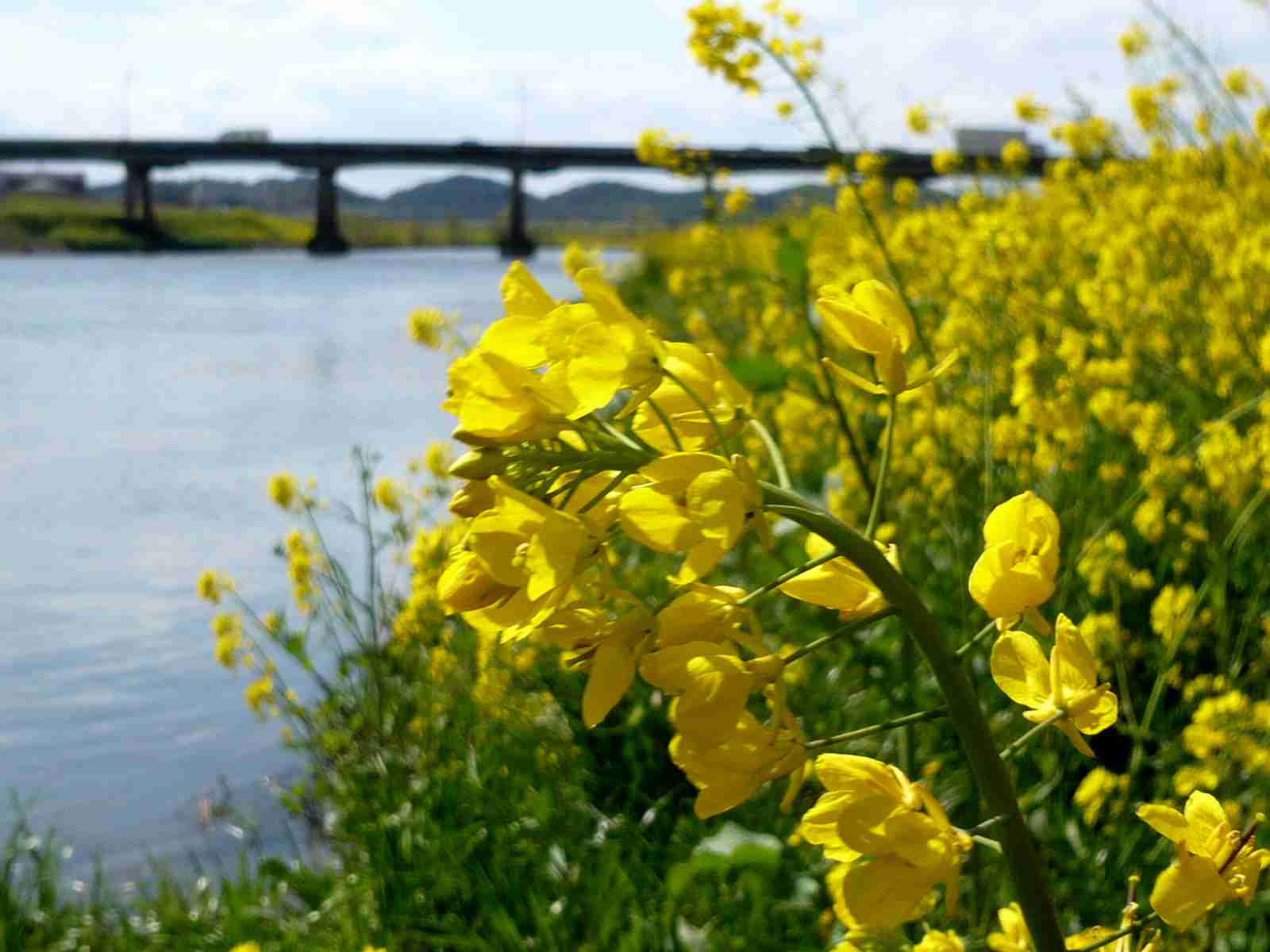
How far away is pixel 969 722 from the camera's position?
0.80 meters

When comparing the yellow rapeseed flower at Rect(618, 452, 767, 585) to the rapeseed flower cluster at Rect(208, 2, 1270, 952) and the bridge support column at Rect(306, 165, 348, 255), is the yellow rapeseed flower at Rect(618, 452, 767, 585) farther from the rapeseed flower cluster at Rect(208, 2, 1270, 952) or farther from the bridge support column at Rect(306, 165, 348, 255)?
the bridge support column at Rect(306, 165, 348, 255)

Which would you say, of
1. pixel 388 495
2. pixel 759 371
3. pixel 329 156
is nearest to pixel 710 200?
pixel 388 495

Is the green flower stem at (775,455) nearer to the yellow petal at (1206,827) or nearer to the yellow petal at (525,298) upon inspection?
the yellow petal at (525,298)

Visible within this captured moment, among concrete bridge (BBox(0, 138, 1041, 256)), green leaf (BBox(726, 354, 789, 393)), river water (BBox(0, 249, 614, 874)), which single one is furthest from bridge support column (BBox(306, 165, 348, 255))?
green leaf (BBox(726, 354, 789, 393))

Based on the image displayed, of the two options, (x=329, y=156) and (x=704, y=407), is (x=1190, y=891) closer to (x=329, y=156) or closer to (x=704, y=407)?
(x=704, y=407)

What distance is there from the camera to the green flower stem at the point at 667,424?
812 millimetres

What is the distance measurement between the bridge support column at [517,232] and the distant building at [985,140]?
127 ft

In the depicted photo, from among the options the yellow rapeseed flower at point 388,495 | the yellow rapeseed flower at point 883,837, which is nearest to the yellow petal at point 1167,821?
the yellow rapeseed flower at point 883,837

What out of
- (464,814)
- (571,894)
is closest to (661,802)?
(571,894)

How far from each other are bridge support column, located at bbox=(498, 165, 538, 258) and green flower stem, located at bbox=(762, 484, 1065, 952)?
4491 cm

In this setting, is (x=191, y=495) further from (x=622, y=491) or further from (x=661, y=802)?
(x=622, y=491)

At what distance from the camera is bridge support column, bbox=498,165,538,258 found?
45844 mm

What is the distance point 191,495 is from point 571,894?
5180 millimetres

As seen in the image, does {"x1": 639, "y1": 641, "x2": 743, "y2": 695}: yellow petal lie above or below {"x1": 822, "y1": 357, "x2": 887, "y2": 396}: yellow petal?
below
